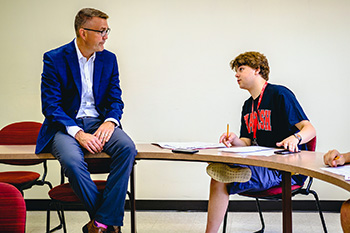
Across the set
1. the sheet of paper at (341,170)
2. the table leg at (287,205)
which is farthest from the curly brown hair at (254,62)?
the sheet of paper at (341,170)

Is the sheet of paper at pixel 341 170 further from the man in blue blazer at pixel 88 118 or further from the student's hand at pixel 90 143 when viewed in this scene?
the student's hand at pixel 90 143

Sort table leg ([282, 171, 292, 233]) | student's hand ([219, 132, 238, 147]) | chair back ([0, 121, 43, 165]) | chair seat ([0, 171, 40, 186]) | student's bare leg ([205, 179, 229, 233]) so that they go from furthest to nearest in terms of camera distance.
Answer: chair back ([0, 121, 43, 165]), chair seat ([0, 171, 40, 186]), student's hand ([219, 132, 238, 147]), student's bare leg ([205, 179, 229, 233]), table leg ([282, 171, 292, 233])

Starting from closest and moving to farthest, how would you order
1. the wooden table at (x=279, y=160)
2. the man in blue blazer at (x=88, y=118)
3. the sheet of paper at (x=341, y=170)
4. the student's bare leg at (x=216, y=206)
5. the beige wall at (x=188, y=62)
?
the sheet of paper at (x=341, y=170) < the wooden table at (x=279, y=160) < the man in blue blazer at (x=88, y=118) < the student's bare leg at (x=216, y=206) < the beige wall at (x=188, y=62)

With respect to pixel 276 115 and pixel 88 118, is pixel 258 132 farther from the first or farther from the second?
pixel 88 118

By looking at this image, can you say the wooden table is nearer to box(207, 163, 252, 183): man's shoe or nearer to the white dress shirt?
box(207, 163, 252, 183): man's shoe

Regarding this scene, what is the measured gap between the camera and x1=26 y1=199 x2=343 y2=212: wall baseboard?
12.7 feet

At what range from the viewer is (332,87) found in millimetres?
3830

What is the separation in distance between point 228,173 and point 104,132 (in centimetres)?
76

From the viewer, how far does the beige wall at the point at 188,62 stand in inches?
151

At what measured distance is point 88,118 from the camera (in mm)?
→ 2600

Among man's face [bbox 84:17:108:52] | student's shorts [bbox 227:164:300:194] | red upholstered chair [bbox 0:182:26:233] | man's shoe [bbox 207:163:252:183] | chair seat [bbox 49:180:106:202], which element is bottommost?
chair seat [bbox 49:180:106:202]

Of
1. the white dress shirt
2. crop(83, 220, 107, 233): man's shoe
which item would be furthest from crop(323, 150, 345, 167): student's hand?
the white dress shirt

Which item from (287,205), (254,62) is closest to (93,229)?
(287,205)

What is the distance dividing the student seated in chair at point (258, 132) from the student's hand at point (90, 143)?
63 cm
